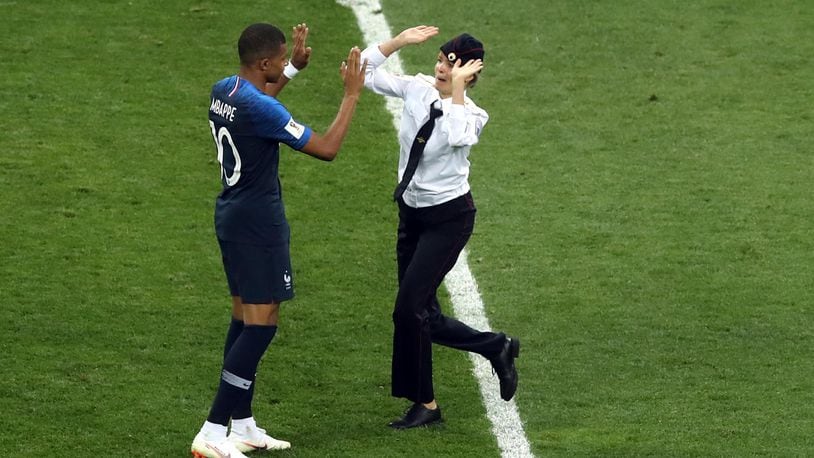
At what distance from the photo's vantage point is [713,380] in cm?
837

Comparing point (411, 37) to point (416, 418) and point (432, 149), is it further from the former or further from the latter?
point (416, 418)

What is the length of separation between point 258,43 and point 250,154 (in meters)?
0.51

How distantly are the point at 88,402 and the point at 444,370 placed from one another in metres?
1.94

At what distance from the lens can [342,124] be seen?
7086 millimetres

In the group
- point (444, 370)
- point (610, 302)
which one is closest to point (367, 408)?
point (444, 370)

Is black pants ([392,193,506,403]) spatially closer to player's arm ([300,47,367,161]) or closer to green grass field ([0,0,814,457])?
green grass field ([0,0,814,457])

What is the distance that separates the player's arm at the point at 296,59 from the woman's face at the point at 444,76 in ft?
2.14

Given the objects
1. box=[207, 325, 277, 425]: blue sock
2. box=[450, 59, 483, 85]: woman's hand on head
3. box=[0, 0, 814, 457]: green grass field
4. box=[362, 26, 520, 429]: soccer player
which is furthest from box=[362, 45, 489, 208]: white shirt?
box=[0, 0, 814, 457]: green grass field

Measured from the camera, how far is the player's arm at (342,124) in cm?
707

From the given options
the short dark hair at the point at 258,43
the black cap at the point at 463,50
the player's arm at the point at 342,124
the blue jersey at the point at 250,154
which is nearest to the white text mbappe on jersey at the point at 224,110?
the blue jersey at the point at 250,154

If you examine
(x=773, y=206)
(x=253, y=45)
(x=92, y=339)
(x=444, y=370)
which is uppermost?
(x=253, y=45)

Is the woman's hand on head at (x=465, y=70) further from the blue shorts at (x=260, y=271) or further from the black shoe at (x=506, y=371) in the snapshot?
the black shoe at (x=506, y=371)

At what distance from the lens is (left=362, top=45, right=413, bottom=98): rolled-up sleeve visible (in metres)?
7.89

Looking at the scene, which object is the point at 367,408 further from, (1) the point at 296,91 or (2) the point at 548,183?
(1) the point at 296,91
